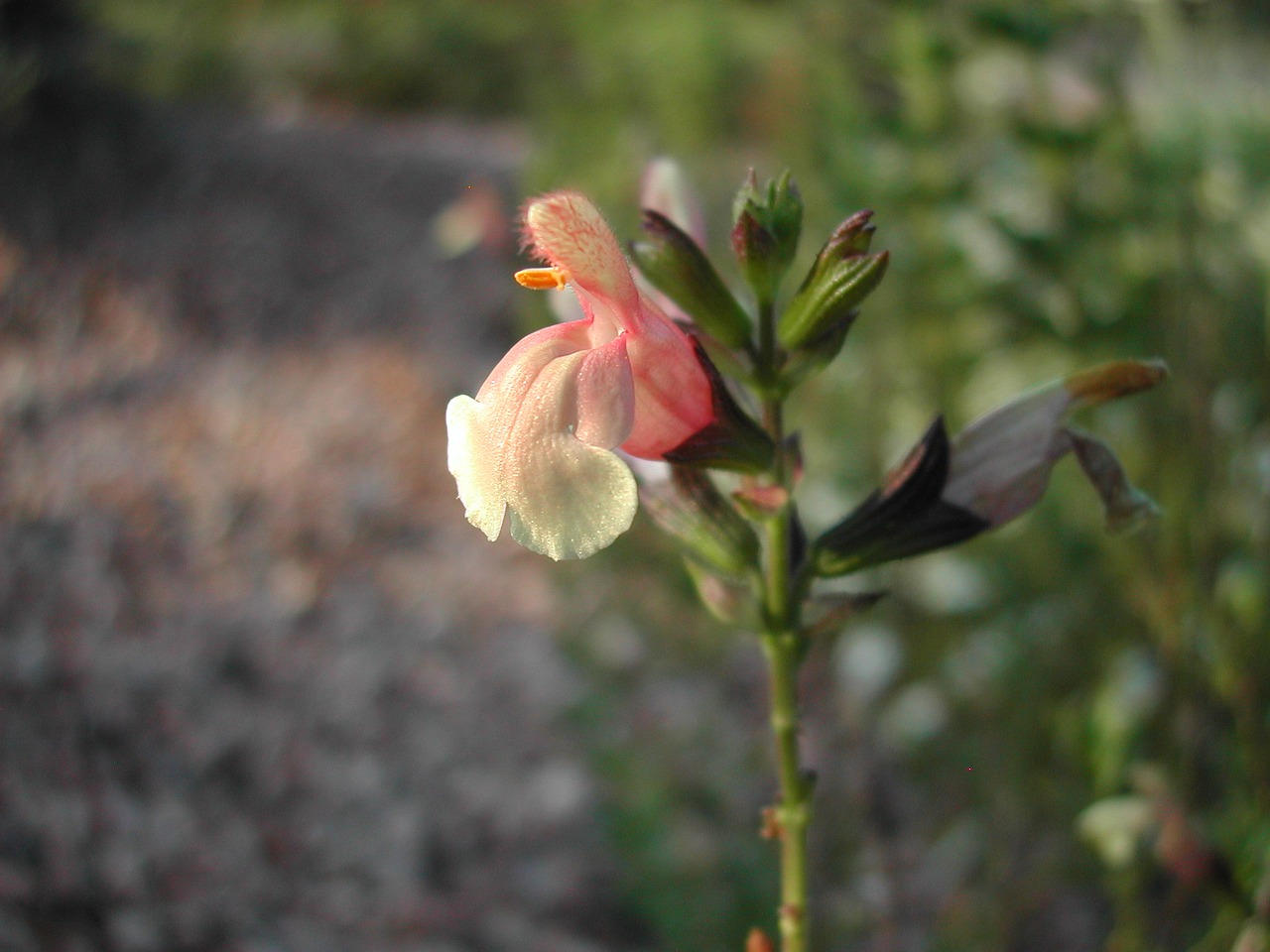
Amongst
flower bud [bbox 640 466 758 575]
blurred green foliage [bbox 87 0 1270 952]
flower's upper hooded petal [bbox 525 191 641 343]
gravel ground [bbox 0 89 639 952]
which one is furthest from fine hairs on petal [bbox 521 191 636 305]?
gravel ground [bbox 0 89 639 952]

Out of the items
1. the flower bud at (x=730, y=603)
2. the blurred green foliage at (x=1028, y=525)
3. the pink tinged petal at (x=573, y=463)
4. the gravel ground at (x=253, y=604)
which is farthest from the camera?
the gravel ground at (x=253, y=604)

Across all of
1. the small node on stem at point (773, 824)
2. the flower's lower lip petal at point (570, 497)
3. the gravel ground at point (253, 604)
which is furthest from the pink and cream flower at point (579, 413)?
the gravel ground at point (253, 604)

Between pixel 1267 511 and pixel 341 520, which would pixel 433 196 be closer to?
pixel 341 520

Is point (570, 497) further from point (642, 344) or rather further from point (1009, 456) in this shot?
point (1009, 456)

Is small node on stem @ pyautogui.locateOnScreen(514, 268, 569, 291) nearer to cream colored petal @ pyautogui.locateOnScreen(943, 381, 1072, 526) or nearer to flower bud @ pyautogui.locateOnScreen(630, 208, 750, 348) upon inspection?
flower bud @ pyautogui.locateOnScreen(630, 208, 750, 348)

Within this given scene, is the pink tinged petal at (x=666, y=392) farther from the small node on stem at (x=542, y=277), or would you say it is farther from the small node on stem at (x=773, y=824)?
the small node on stem at (x=773, y=824)

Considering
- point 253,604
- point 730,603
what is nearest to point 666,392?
point 730,603

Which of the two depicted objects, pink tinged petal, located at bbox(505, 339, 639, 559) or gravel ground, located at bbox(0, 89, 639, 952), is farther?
gravel ground, located at bbox(0, 89, 639, 952)
